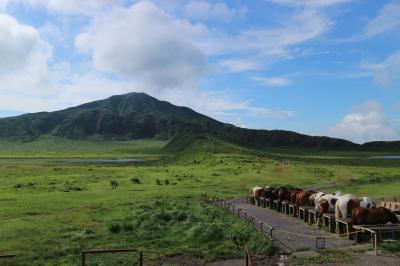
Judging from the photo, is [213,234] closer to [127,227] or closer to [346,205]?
[127,227]

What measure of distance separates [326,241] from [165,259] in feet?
28.8

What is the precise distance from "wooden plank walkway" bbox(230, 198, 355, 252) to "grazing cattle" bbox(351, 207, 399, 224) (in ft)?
4.47

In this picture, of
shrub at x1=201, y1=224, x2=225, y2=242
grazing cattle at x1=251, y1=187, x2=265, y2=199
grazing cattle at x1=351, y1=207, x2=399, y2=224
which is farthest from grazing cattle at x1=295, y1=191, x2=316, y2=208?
shrub at x1=201, y1=224, x2=225, y2=242

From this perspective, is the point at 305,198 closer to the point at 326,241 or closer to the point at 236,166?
the point at 326,241

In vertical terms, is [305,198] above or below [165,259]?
above

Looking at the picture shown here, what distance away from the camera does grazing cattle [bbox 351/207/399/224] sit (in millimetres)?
26312

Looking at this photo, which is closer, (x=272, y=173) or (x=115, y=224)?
(x=115, y=224)

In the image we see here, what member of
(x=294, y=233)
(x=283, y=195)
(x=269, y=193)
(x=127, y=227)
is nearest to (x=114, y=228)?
(x=127, y=227)

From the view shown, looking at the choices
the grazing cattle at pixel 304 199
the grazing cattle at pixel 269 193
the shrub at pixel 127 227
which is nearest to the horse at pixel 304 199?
the grazing cattle at pixel 304 199

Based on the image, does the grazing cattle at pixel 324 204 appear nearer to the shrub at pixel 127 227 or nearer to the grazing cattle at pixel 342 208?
the grazing cattle at pixel 342 208

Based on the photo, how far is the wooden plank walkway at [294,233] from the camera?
83.1ft

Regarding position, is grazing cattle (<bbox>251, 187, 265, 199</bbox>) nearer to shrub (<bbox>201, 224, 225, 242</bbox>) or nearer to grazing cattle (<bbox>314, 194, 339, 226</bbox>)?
grazing cattle (<bbox>314, 194, 339, 226</bbox>)

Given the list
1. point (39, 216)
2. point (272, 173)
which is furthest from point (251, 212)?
point (272, 173)

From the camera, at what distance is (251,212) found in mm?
39969
